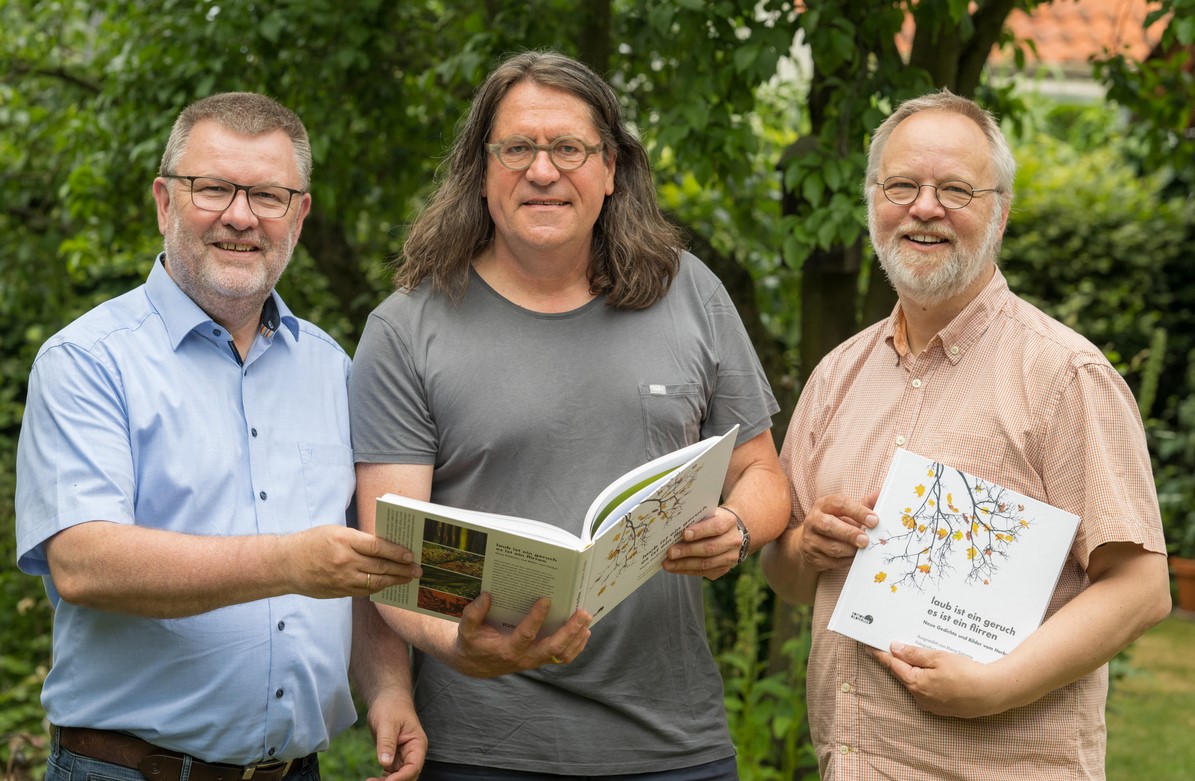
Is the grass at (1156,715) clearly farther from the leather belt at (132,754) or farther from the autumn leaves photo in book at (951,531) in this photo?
the leather belt at (132,754)

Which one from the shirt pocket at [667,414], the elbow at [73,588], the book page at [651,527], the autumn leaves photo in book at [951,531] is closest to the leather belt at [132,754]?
the elbow at [73,588]

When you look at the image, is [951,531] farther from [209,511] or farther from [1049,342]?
[209,511]

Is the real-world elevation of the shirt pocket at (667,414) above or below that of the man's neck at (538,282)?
below

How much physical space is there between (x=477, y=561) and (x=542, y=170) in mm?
873

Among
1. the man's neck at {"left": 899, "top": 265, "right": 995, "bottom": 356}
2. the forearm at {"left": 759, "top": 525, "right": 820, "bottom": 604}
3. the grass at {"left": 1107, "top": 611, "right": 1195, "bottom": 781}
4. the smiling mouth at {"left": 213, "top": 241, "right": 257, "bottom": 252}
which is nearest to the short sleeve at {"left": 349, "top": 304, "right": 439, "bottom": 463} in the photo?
the smiling mouth at {"left": 213, "top": 241, "right": 257, "bottom": 252}

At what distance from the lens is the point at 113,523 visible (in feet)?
7.03

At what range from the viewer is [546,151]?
2.54m

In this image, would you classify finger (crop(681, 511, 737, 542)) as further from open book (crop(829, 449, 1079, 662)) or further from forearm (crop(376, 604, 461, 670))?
forearm (crop(376, 604, 461, 670))

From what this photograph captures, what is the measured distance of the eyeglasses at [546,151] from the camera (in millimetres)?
2535

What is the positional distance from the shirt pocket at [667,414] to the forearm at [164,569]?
807 millimetres

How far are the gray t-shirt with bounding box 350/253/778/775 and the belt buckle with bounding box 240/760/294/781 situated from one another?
0.29 meters

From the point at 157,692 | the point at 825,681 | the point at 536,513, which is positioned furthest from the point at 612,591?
the point at 157,692

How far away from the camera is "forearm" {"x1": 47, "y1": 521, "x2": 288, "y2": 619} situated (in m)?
2.10

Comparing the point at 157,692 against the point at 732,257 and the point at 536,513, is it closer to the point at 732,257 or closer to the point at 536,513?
the point at 536,513
